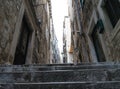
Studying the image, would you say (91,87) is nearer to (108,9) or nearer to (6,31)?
(6,31)

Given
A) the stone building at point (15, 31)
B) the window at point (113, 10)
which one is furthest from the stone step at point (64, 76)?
the window at point (113, 10)

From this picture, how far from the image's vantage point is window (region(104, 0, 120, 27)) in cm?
578

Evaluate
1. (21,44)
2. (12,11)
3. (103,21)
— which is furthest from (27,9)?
(103,21)

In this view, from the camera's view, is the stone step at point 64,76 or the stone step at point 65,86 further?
the stone step at point 64,76

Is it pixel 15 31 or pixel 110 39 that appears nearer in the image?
pixel 15 31

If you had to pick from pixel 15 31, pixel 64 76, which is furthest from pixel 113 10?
pixel 64 76

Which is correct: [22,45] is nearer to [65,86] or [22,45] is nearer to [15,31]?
[15,31]

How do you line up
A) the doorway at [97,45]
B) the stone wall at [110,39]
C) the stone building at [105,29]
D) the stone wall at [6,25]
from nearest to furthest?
the stone wall at [6,25], the stone wall at [110,39], the stone building at [105,29], the doorway at [97,45]

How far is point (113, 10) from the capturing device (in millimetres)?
6148

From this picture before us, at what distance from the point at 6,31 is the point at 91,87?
10.3 feet

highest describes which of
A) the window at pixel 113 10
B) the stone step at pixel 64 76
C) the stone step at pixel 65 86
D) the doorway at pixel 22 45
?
the window at pixel 113 10

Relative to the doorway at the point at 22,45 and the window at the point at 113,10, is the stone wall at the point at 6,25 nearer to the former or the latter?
the doorway at the point at 22,45

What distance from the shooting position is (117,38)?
5543mm

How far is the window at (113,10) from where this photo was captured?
19.0ft
